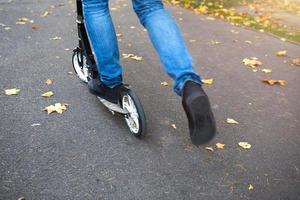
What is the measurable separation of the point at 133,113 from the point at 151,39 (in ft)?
2.11

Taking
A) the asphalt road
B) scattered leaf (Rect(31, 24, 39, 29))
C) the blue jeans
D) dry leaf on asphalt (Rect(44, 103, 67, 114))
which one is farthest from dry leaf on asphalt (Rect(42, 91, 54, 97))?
scattered leaf (Rect(31, 24, 39, 29))

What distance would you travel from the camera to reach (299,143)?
3.03 meters

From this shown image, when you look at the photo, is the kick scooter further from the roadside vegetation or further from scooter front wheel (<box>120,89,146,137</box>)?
the roadside vegetation

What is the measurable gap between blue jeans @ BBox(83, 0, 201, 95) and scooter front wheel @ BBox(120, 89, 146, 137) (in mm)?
151

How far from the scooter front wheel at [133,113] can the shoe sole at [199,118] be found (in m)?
0.55

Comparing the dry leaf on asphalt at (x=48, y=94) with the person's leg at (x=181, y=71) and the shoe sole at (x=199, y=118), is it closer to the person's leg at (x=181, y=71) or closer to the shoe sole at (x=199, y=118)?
the person's leg at (x=181, y=71)

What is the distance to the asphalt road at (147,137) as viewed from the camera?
2.45 m

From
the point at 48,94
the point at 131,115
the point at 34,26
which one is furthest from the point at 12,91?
the point at 34,26

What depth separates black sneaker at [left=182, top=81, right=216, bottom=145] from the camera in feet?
7.21

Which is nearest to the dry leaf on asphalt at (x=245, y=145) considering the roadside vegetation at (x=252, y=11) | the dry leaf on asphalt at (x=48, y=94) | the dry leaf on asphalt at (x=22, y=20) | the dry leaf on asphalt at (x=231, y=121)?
the dry leaf on asphalt at (x=231, y=121)

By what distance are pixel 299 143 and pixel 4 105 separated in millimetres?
2322

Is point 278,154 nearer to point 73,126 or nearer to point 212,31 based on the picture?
point 73,126

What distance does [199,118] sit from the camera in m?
2.24

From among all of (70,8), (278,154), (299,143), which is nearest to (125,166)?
(278,154)
